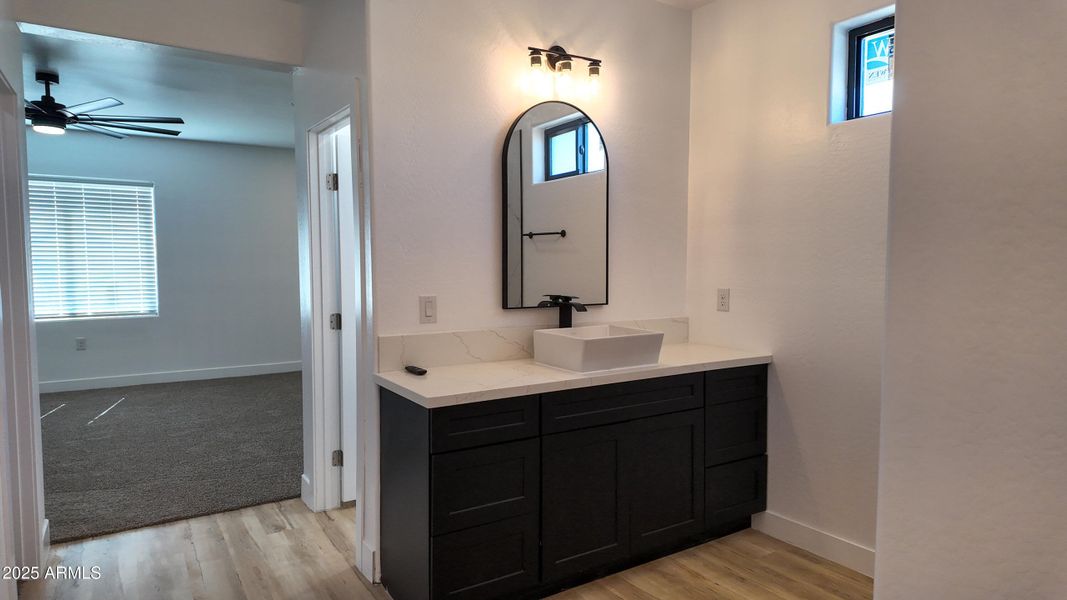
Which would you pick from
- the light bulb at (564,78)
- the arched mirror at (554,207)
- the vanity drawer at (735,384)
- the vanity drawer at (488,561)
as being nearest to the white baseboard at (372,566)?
the vanity drawer at (488,561)

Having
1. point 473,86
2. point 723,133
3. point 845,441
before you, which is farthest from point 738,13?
point 845,441

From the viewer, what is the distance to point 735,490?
2.89m

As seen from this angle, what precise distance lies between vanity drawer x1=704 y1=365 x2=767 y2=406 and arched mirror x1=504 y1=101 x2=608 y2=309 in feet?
2.18

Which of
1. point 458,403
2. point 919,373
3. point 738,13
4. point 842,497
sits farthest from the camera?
point 738,13

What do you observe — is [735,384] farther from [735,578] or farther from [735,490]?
[735,578]

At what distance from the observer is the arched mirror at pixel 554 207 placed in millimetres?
2744

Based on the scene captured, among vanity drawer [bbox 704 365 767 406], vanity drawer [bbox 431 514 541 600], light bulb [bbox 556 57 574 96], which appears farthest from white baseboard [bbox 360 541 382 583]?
light bulb [bbox 556 57 574 96]

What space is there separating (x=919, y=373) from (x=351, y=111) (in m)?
2.24

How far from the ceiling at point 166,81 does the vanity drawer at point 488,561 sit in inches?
97.3

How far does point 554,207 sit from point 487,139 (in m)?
0.44

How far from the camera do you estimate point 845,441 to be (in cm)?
266

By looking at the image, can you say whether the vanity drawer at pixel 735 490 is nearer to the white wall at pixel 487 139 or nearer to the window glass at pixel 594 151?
the white wall at pixel 487 139

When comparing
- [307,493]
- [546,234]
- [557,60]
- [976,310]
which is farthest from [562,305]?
[976,310]

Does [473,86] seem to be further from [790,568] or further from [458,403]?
[790,568]
